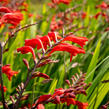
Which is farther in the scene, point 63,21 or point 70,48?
point 63,21

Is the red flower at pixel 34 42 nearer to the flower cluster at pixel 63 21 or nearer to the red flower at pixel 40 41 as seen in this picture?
the red flower at pixel 40 41

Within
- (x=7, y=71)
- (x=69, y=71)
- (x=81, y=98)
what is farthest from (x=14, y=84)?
(x=81, y=98)

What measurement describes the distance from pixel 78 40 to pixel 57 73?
88 centimetres

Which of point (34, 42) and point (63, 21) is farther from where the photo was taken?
point (63, 21)

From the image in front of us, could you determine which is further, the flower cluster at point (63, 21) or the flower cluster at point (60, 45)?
the flower cluster at point (63, 21)


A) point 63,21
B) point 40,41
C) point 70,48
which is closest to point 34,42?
point 40,41

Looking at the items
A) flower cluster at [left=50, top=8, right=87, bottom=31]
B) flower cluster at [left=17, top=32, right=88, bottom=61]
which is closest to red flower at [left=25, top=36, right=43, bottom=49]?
flower cluster at [left=17, top=32, right=88, bottom=61]

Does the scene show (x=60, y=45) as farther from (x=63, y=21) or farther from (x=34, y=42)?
(x=63, y=21)

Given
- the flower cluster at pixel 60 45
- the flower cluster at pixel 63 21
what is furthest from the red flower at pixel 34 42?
the flower cluster at pixel 63 21

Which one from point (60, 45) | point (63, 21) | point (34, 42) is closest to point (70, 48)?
point (60, 45)

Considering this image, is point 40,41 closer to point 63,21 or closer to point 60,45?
point 60,45

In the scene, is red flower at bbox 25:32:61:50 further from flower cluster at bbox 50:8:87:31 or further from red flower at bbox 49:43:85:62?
flower cluster at bbox 50:8:87:31

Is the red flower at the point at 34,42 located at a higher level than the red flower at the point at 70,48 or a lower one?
higher

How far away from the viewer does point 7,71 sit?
3.74 ft
